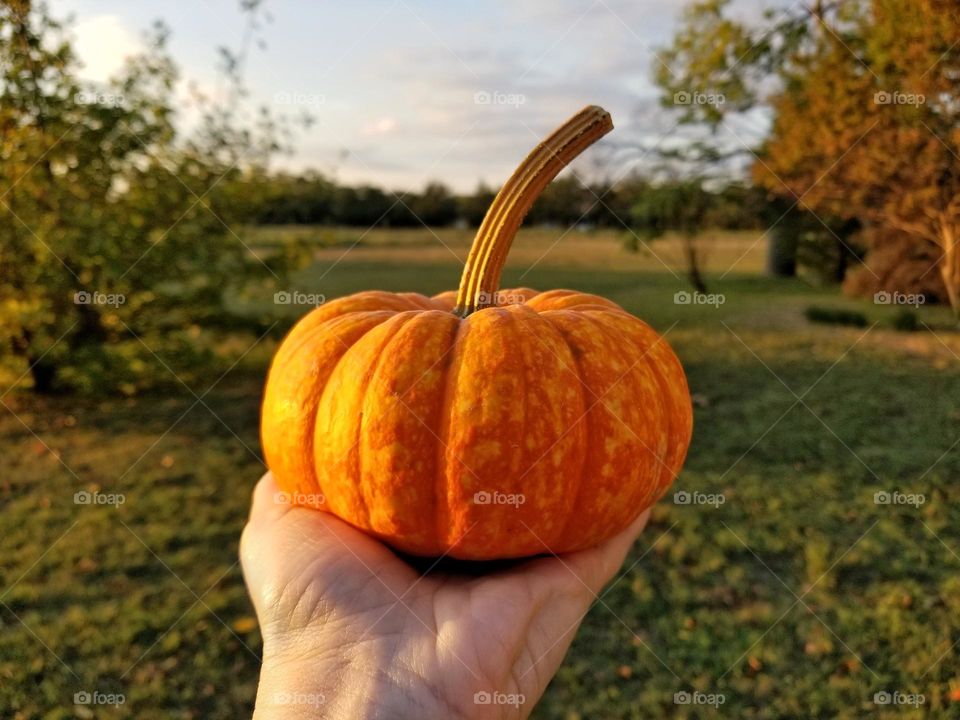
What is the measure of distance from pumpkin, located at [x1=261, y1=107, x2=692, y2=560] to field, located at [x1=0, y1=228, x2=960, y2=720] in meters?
1.99

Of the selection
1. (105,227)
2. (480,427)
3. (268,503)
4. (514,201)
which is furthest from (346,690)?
(105,227)

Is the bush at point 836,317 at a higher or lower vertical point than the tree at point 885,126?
lower

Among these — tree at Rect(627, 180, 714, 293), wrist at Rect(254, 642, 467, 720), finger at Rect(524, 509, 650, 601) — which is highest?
tree at Rect(627, 180, 714, 293)

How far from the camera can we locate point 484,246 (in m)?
2.68

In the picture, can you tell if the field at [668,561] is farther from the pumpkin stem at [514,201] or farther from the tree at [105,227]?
the pumpkin stem at [514,201]

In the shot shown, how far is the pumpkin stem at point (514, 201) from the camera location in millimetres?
2676

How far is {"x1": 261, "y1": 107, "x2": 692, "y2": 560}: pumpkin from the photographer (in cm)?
238

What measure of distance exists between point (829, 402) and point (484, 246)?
267 inches

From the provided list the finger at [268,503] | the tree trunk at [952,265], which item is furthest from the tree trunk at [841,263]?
the finger at [268,503]

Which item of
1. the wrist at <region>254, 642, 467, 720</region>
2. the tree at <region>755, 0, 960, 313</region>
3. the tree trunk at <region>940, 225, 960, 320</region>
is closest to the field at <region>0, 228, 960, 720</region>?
the wrist at <region>254, 642, 467, 720</region>

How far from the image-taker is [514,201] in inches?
106

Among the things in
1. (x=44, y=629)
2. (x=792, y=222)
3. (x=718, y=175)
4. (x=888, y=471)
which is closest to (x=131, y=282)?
(x=44, y=629)

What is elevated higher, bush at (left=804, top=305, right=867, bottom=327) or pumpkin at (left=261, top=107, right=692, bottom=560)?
pumpkin at (left=261, top=107, right=692, bottom=560)

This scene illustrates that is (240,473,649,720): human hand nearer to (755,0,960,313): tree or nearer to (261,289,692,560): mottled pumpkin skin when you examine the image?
(261,289,692,560): mottled pumpkin skin
